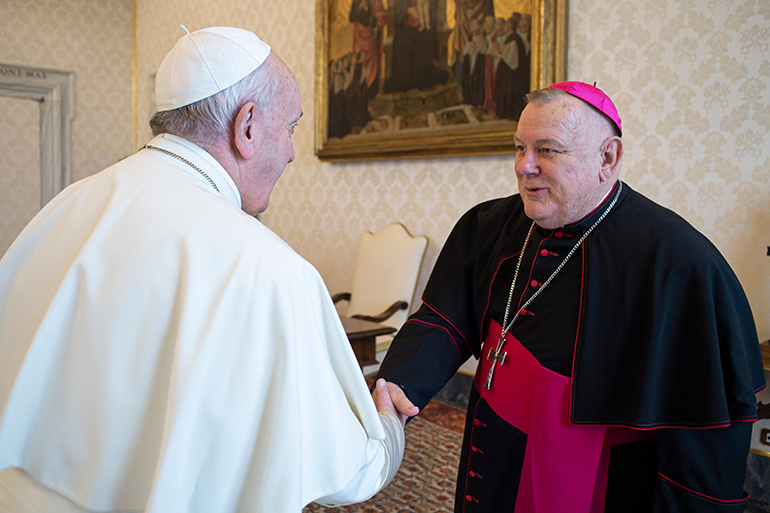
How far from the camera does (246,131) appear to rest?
1398 mm

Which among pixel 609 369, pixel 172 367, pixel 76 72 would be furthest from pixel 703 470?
pixel 76 72

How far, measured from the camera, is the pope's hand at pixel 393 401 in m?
1.76

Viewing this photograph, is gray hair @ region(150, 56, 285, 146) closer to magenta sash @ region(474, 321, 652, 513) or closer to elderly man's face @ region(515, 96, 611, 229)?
elderly man's face @ region(515, 96, 611, 229)

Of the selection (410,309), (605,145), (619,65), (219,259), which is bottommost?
(410,309)

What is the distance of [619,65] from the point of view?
140 inches

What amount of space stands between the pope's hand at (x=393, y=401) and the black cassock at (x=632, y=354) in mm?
46

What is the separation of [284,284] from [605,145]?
110cm

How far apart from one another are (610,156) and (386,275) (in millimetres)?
3133

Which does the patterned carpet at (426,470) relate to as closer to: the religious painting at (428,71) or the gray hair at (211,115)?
the religious painting at (428,71)

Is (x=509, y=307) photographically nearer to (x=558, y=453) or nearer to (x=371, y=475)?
(x=558, y=453)

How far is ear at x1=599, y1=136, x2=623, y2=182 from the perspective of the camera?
1714mm

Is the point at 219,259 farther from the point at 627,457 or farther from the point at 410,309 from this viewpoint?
the point at 410,309

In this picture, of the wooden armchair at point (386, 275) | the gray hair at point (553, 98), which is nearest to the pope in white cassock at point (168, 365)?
the gray hair at point (553, 98)

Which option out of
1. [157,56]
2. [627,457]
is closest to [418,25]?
[627,457]
